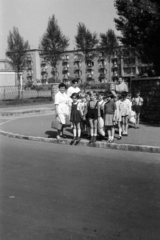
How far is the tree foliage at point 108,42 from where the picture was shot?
50.1 meters

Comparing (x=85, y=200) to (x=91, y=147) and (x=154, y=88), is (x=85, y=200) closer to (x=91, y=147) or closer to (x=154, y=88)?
(x=91, y=147)

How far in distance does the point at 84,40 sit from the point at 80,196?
46628 mm

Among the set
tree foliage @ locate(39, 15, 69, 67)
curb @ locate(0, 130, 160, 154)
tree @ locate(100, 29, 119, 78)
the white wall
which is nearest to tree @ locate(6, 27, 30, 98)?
tree foliage @ locate(39, 15, 69, 67)

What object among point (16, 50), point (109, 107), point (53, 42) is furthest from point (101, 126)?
point (53, 42)

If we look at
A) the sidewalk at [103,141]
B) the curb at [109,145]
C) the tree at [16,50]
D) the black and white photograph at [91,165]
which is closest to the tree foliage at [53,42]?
the tree at [16,50]

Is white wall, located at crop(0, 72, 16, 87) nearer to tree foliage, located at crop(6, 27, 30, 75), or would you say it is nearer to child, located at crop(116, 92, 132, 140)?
tree foliage, located at crop(6, 27, 30, 75)

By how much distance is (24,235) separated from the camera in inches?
160

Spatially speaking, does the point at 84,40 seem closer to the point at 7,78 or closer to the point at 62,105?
the point at 7,78

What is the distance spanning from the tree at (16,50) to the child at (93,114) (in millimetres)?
24624

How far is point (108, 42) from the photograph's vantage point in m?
50.5

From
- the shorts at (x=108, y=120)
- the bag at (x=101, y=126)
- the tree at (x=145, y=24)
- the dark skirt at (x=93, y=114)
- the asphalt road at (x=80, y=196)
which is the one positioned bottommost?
the asphalt road at (x=80, y=196)

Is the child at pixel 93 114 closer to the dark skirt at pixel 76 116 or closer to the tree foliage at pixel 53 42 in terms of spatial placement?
the dark skirt at pixel 76 116

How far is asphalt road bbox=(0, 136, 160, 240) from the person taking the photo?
4176 mm

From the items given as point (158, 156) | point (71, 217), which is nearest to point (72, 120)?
point (158, 156)
